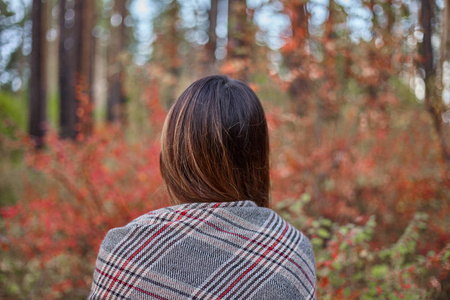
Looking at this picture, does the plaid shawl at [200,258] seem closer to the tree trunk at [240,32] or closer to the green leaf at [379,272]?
the green leaf at [379,272]

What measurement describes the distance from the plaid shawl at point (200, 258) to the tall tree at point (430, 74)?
8.11ft

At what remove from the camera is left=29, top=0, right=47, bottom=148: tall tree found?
10297mm

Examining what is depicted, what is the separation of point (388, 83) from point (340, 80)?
1.02m

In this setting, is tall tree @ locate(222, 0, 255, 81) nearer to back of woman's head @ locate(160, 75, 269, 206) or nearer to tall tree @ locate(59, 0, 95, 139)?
back of woman's head @ locate(160, 75, 269, 206)

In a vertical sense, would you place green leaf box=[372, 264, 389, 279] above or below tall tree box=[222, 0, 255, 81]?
below

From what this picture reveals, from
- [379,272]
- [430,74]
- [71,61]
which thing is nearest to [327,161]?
[430,74]

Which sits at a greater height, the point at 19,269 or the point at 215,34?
the point at 215,34

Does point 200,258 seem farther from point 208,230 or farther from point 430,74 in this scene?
point 430,74

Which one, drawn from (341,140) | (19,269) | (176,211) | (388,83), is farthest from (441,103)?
(19,269)

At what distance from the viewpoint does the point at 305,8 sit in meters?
4.30

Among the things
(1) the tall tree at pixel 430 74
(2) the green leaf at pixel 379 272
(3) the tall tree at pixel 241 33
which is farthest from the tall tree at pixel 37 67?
(2) the green leaf at pixel 379 272

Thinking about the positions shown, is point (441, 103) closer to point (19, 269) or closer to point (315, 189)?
point (315, 189)

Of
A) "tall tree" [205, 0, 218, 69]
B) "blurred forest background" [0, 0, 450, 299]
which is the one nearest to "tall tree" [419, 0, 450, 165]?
"blurred forest background" [0, 0, 450, 299]

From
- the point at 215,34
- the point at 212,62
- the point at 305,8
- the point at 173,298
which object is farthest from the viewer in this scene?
the point at 215,34
